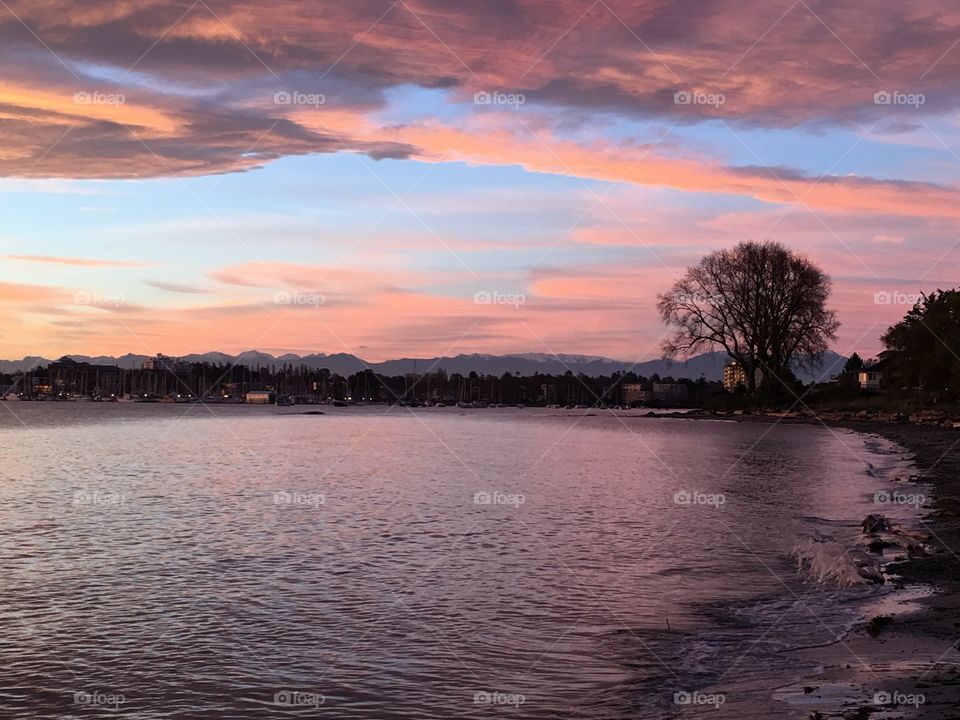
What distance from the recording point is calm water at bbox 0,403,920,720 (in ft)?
41.6

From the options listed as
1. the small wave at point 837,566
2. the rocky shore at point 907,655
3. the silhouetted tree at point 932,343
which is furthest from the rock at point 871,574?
the silhouetted tree at point 932,343

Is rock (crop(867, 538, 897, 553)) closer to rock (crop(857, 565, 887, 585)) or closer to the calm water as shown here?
the calm water

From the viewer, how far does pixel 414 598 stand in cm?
1905

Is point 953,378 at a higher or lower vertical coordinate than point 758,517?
higher

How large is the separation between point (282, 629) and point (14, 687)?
4623 millimetres

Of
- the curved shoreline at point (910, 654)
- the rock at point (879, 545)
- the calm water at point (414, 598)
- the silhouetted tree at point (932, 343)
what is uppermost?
the silhouetted tree at point (932, 343)

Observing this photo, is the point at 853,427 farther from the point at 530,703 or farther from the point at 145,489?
the point at 530,703

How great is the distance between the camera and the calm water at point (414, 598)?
41.6 ft

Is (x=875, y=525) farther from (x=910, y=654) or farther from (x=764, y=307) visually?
(x=764, y=307)

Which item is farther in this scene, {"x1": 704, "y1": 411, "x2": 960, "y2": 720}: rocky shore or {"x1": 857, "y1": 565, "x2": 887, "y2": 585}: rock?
{"x1": 857, "y1": 565, "x2": 887, "y2": 585}: rock

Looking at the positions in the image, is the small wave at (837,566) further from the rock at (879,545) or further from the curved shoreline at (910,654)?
the rock at (879,545)

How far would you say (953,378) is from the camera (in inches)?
3450

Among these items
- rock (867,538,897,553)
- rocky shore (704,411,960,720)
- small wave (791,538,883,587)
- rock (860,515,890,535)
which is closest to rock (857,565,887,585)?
small wave (791,538,883,587)

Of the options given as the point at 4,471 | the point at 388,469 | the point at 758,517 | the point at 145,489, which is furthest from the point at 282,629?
the point at 4,471
